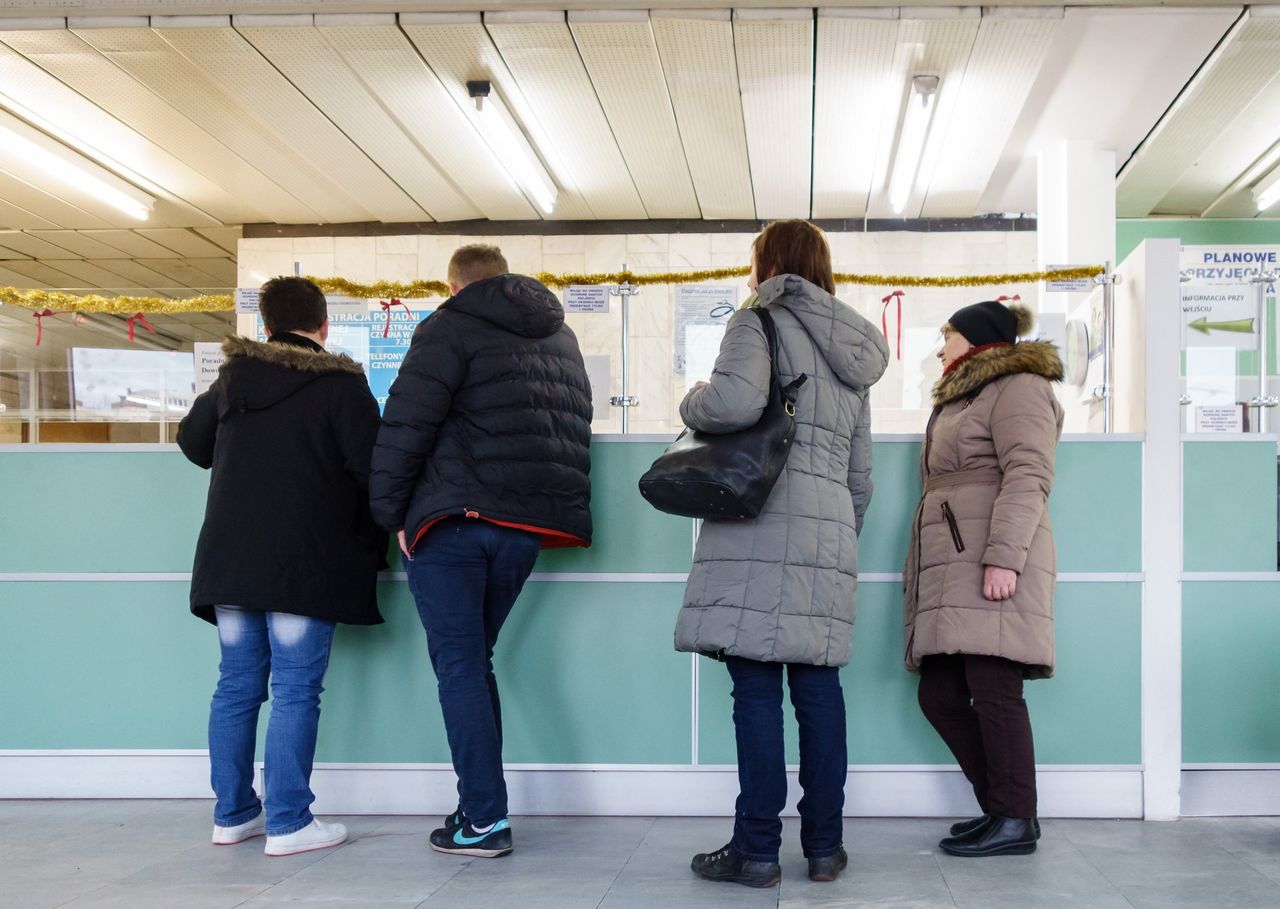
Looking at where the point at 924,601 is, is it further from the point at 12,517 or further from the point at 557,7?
the point at 557,7

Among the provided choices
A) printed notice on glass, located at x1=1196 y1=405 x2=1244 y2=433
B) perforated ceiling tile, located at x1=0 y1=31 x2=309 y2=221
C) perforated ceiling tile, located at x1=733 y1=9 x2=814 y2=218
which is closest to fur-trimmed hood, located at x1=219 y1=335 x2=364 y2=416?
printed notice on glass, located at x1=1196 y1=405 x2=1244 y2=433

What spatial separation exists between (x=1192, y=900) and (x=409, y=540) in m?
1.80

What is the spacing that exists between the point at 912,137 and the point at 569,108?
203cm

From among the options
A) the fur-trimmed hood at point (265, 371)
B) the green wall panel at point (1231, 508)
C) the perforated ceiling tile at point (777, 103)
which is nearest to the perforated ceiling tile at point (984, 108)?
the perforated ceiling tile at point (777, 103)

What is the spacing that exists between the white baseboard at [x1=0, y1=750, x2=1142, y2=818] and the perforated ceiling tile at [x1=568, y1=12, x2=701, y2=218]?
370 centimetres

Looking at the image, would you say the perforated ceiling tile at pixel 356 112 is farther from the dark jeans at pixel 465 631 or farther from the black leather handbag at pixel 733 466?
the black leather handbag at pixel 733 466

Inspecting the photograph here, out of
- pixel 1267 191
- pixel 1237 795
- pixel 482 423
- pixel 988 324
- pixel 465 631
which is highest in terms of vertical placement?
pixel 1267 191

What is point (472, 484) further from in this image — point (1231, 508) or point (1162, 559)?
point (1231, 508)

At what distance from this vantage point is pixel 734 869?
7.95 feet

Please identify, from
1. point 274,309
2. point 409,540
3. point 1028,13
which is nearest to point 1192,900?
point 409,540

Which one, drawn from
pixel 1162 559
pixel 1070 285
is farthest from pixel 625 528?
→ pixel 1070 285

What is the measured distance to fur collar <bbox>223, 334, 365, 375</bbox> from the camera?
8.98ft

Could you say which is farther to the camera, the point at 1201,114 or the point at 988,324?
the point at 1201,114

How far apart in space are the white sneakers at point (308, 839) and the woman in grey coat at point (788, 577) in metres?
0.92
